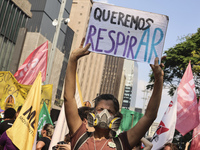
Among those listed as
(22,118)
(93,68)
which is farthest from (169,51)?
(93,68)

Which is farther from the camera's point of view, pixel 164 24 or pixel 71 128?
pixel 164 24

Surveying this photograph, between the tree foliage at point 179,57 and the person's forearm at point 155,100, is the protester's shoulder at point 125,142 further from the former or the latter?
the tree foliage at point 179,57

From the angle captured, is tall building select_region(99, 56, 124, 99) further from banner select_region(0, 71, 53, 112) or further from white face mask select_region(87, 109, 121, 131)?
white face mask select_region(87, 109, 121, 131)

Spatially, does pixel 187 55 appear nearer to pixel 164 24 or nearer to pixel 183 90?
pixel 183 90

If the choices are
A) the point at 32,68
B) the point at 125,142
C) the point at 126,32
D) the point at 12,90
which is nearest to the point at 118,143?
the point at 125,142

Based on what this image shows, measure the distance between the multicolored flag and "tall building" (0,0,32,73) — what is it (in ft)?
66.5

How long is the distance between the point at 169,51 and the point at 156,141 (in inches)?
734

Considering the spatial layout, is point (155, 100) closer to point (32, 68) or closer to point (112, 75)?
point (32, 68)

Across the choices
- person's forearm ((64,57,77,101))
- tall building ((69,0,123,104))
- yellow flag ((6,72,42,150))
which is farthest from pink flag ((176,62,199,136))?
tall building ((69,0,123,104))

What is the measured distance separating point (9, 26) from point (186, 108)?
22.4m

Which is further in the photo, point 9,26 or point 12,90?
point 9,26

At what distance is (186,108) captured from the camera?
7582 mm

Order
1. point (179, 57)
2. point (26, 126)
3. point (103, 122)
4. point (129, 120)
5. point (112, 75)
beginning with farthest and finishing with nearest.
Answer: point (112, 75)
point (179, 57)
point (129, 120)
point (26, 126)
point (103, 122)

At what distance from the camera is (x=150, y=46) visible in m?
3.42
